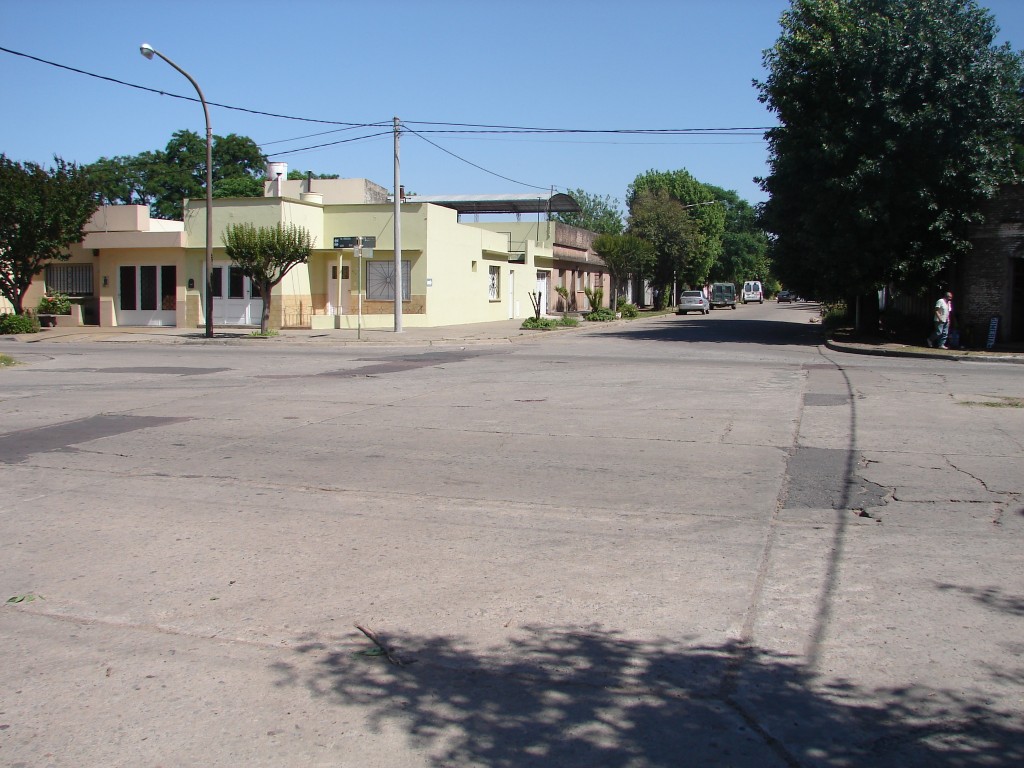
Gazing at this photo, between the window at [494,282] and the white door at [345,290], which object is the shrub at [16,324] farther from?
the window at [494,282]

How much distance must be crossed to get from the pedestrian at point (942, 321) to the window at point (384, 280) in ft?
60.5

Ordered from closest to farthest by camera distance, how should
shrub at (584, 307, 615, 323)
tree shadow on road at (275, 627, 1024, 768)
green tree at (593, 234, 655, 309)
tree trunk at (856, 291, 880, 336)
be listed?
tree shadow on road at (275, 627, 1024, 768), tree trunk at (856, 291, 880, 336), shrub at (584, 307, 615, 323), green tree at (593, 234, 655, 309)

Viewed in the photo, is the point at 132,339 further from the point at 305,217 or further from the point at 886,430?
the point at 886,430

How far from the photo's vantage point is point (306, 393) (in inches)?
573

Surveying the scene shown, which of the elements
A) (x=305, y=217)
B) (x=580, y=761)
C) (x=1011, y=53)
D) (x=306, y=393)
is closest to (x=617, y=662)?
(x=580, y=761)

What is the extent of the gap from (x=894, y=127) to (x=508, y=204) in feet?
92.7

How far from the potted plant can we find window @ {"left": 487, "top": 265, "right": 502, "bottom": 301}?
1773 centimetres

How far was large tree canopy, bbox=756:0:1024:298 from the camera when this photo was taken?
80.6ft

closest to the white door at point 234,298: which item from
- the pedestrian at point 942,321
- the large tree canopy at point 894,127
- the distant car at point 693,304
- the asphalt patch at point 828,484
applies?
the large tree canopy at point 894,127

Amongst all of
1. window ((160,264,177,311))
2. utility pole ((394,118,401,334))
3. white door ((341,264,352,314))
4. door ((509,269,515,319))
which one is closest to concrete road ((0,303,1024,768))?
utility pole ((394,118,401,334))

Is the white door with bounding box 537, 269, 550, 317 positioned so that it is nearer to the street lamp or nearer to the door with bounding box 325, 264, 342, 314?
the door with bounding box 325, 264, 342, 314

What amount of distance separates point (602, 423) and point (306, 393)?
5.41 metres

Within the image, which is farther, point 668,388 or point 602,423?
point 668,388

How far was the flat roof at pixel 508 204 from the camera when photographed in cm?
5006
